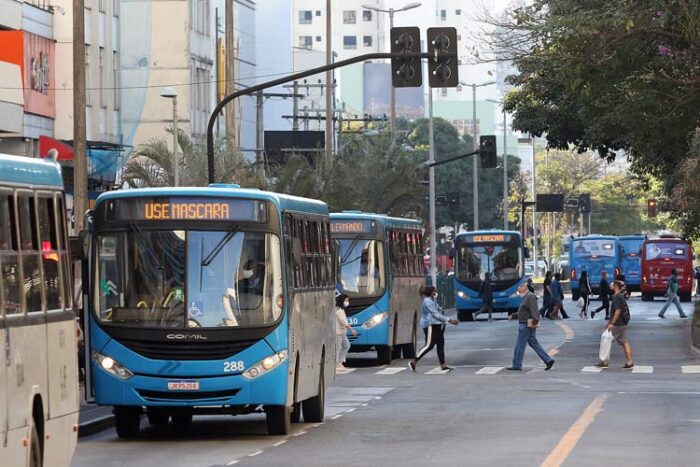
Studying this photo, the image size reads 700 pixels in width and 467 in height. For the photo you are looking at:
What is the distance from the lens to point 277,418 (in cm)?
2003

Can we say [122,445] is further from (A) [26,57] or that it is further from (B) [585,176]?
(B) [585,176]

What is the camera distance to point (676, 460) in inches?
662

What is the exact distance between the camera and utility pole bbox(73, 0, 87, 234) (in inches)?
1124

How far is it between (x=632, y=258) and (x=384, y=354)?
61.6 m

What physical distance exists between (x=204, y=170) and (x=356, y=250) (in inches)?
535

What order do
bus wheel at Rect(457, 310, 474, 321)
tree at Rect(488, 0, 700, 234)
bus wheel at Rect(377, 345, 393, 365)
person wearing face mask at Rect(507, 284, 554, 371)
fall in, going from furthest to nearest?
bus wheel at Rect(457, 310, 474, 321) → bus wheel at Rect(377, 345, 393, 365) → person wearing face mask at Rect(507, 284, 554, 371) → tree at Rect(488, 0, 700, 234)

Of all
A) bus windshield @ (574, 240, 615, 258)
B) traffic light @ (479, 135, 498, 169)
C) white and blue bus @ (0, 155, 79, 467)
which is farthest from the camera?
bus windshield @ (574, 240, 615, 258)

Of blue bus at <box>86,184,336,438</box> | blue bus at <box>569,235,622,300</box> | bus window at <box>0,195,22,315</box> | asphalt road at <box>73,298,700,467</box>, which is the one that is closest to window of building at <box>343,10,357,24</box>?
blue bus at <box>569,235,622,300</box>

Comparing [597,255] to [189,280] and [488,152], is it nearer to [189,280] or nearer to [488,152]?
[488,152]

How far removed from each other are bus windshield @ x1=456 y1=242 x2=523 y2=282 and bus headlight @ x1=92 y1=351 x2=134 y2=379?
154 feet

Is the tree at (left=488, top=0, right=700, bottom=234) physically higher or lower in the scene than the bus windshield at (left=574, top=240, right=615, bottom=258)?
→ higher

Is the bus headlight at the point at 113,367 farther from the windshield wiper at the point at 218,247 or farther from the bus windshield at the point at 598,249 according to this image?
the bus windshield at the point at 598,249

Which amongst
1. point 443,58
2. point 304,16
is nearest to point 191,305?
point 443,58

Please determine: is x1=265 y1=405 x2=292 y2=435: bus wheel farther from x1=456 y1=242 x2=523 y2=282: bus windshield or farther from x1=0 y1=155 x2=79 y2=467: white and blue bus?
x1=456 y1=242 x2=523 y2=282: bus windshield
